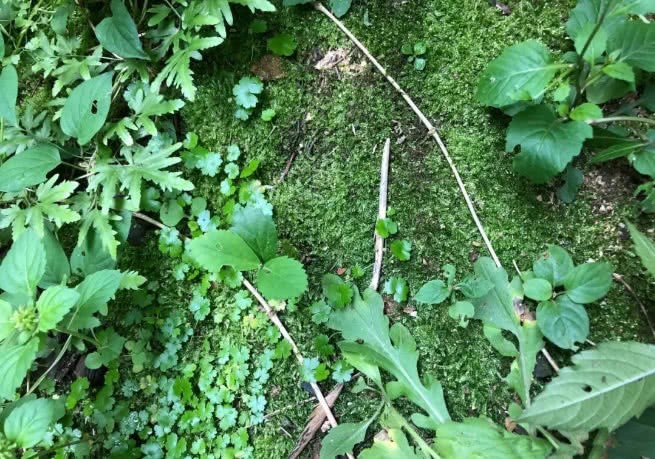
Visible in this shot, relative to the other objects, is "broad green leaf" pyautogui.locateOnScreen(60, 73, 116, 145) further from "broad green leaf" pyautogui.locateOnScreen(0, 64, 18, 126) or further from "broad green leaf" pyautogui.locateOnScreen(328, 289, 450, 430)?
"broad green leaf" pyautogui.locateOnScreen(328, 289, 450, 430)

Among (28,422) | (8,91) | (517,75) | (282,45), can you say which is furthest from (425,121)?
(28,422)

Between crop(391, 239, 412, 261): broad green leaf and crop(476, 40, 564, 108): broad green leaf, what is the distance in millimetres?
600

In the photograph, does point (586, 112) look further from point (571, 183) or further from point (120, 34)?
point (120, 34)

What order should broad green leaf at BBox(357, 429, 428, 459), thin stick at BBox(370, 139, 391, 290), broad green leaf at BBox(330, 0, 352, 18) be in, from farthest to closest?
broad green leaf at BBox(330, 0, 352, 18), thin stick at BBox(370, 139, 391, 290), broad green leaf at BBox(357, 429, 428, 459)

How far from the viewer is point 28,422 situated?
1.78m

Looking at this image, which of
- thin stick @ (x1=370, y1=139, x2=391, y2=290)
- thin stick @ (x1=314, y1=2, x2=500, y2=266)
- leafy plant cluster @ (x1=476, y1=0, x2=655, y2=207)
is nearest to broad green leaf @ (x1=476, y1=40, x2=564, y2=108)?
leafy plant cluster @ (x1=476, y1=0, x2=655, y2=207)

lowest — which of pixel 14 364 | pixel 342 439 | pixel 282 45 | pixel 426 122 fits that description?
pixel 342 439

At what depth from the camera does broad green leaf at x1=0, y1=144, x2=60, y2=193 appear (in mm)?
1983

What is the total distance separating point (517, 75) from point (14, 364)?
6.63 feet

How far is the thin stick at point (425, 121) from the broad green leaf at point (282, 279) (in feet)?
2.28

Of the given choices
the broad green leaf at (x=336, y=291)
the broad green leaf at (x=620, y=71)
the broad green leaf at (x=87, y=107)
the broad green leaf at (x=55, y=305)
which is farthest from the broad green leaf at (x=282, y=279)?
the broad green leaf at (x=620, y=71)

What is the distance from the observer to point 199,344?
6.75 ft

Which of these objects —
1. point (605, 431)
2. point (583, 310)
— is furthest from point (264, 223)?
point (605, 431)

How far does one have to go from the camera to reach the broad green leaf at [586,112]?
66.6 inches
